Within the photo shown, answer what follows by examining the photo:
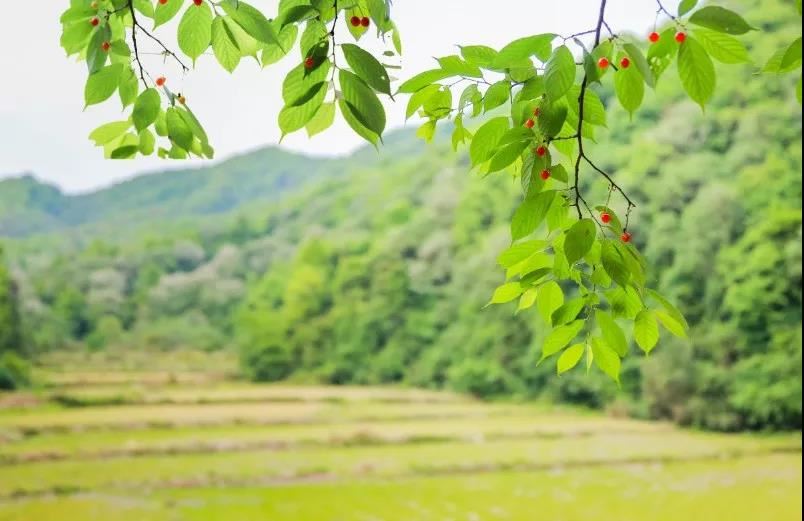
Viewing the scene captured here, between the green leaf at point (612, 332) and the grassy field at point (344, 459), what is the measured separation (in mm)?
4381

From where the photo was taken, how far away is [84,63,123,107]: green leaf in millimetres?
594

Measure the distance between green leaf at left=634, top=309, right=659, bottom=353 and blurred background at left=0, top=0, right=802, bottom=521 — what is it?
173 inches

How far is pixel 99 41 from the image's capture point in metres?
0.57

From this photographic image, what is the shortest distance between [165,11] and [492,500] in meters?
4.76

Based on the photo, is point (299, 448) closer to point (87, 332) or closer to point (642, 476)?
point (87, 332)

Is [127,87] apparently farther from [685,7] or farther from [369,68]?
[685,7]

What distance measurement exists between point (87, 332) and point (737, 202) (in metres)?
5.06

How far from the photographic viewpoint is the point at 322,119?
22.3 inches

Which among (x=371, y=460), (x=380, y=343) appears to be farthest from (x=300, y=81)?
(x=380, y=343)

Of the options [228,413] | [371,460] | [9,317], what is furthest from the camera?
[228,413]

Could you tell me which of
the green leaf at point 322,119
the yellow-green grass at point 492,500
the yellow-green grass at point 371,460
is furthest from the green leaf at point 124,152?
the yellow-green grass at point 371,460

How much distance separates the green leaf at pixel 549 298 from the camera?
0.62 m

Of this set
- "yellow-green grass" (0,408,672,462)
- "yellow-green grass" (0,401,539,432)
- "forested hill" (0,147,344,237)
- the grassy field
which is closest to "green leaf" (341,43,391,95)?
the grassy field

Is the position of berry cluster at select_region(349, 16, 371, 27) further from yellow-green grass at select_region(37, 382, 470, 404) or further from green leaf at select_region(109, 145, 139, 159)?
yellow-green grass at select_region(37, 382, 470, 404)
